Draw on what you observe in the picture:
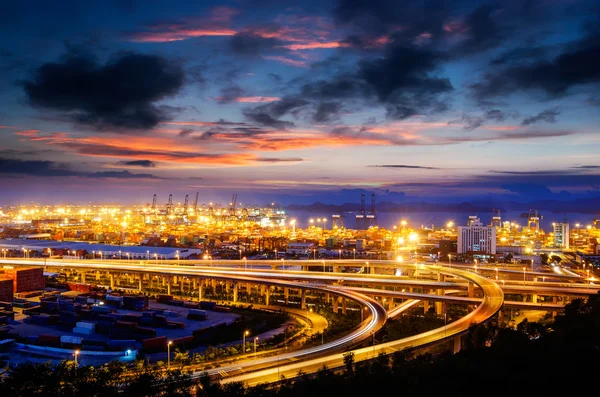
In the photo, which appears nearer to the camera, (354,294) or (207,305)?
(354,294)

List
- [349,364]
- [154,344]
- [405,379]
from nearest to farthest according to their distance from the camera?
[405,379] → [349,364] → [154,344]

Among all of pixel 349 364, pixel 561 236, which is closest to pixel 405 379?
pixel 349 364

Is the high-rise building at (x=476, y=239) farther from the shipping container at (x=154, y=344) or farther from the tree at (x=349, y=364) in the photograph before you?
the tree at (x=349, y=364)

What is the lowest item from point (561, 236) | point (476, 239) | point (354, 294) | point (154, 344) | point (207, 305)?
point (154, 344)

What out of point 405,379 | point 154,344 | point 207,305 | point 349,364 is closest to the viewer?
point 405,379

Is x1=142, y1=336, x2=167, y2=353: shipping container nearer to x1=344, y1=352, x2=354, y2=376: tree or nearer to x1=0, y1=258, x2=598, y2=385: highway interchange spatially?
x1=0, y1=258, x2=598, y2=385: highway interchange

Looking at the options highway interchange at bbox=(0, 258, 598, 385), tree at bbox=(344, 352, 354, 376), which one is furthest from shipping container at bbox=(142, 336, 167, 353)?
tree at bbox=(344, 352, 354, 376)

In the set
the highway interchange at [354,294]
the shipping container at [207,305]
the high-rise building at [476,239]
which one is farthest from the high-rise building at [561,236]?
the shipping container at [207,305]

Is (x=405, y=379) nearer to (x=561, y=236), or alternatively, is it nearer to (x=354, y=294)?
(x=354, y=294)
